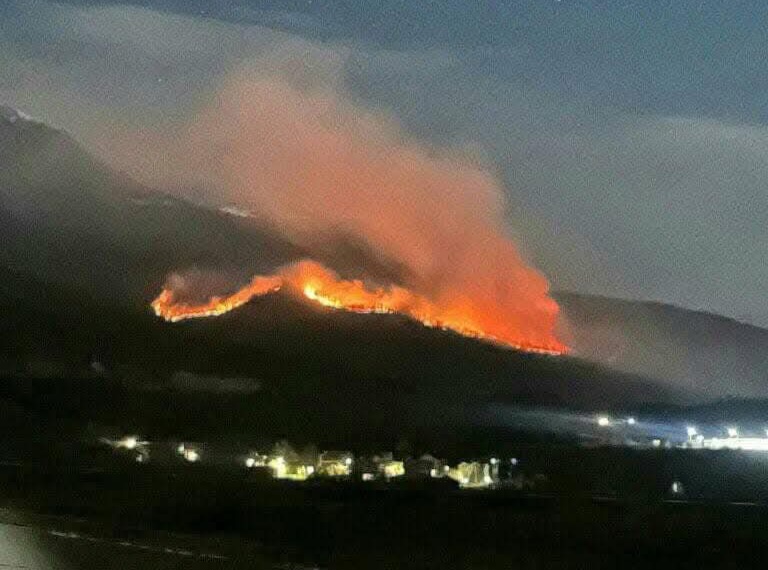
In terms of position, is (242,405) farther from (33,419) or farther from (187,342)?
(187,342)

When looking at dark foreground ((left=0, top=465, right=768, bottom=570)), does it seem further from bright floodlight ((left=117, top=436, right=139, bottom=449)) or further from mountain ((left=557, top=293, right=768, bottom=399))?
mountain ((left=557, top=293, right=768, bottom=399))

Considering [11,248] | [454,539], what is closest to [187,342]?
[11,248]

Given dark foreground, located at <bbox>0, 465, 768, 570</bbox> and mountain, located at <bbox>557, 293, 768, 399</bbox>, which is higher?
mountain, located at <bbox>557, 293, 768, 399</bbox>

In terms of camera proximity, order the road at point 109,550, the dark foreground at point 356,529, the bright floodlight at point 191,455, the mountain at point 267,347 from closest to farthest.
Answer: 1. the road at point 109,550
2. the dark foreground at point 356,529
3. the bright floodlight at point 191,455
4. the mountain at point 267,347

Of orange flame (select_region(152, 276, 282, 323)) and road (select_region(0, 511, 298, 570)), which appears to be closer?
road (select_region(0, 511, 298, 570))

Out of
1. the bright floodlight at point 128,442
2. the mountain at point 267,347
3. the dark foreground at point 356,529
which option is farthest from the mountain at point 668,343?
the dark foreground at point 356,529

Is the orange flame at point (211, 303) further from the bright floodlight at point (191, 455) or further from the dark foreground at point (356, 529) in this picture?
the dark foreground at point (356, 529)

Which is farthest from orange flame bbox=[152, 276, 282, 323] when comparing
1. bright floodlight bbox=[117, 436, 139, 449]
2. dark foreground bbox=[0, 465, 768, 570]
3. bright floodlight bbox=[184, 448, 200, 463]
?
dark foreground bbox=[0, 465, 768, 570]

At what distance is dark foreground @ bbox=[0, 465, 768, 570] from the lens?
53.9ft

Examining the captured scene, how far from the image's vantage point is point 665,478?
33.8 metres

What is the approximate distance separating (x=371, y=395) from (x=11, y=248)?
61.0m

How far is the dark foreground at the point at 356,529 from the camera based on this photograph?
16438 millimetres

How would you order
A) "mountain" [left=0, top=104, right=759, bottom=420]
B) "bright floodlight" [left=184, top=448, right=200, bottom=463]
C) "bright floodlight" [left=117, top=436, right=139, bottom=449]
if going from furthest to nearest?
"mountain" [left=0, top=104, right=759, bottom=420], "bright floodlight" [left=117, top=436, right=139, bottom=449], "bright floodlight" [left=184, top=448, right=200, bottom=463]

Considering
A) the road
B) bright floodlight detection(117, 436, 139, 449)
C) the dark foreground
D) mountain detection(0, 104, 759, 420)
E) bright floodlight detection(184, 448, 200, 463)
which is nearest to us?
the road
